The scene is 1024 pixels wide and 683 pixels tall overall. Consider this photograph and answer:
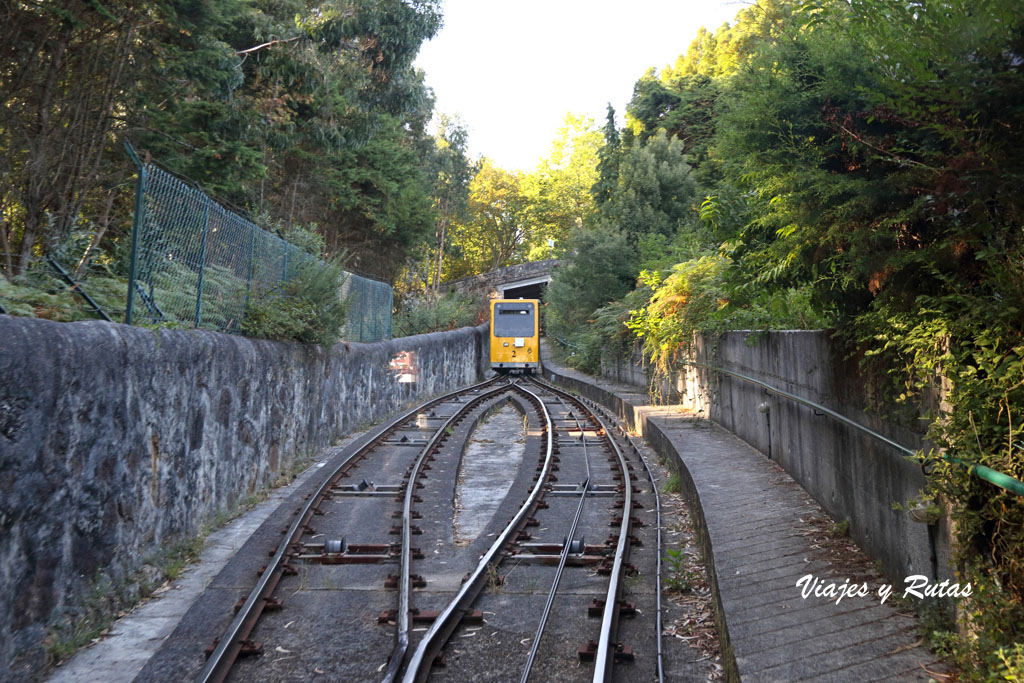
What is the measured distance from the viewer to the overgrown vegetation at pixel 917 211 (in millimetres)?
3562

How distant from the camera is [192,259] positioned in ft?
28.9

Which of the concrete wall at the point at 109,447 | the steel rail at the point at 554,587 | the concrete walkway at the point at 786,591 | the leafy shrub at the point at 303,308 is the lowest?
the steel rail at the point at 554,587

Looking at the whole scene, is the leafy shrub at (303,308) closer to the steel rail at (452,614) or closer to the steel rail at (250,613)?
the steel rail at (250,613)

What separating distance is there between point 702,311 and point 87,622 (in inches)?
441

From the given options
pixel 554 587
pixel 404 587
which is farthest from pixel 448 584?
pixel 554 587

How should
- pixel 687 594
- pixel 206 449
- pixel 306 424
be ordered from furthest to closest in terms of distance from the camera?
pixel 306 424, pixel 206 449, pixel 687 594

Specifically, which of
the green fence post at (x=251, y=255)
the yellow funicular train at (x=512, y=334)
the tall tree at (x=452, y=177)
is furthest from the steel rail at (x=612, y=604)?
the tall tree at (x=452, y=177)

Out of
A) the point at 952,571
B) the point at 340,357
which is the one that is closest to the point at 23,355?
the point at 952,571

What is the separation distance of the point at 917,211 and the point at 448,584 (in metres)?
4.19

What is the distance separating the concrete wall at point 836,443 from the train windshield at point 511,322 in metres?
21.2

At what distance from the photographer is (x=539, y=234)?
64.2 metres

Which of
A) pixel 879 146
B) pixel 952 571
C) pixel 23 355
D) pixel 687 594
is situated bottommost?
pixel 687 594

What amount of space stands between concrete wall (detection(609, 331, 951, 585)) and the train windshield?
69.5 feet

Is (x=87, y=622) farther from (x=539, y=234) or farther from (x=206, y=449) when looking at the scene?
(x=539, y=234)
